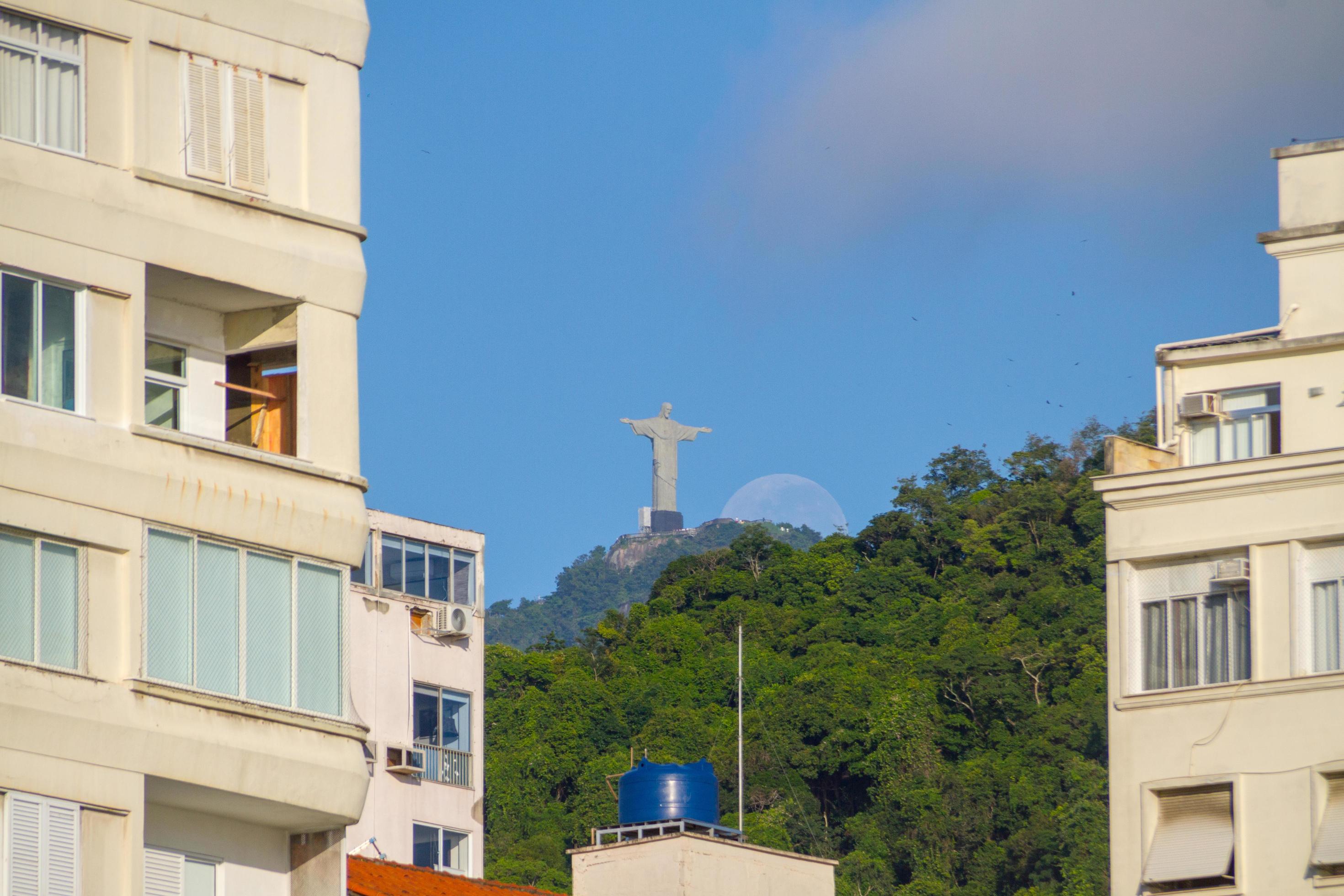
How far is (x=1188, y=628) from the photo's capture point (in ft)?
128

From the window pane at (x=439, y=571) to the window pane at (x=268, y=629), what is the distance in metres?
36.5

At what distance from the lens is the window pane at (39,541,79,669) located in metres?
28.2

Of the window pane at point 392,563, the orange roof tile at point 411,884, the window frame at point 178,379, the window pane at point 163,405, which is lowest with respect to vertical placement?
the orange roof tile at point 411,884

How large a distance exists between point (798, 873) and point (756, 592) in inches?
3425

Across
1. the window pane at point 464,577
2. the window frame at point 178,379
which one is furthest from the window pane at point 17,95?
the window pane at point 464,577

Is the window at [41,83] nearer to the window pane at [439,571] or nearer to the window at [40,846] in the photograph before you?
the window at [40,846]

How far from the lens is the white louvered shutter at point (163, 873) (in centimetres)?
2956

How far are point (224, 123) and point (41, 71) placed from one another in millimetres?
2692

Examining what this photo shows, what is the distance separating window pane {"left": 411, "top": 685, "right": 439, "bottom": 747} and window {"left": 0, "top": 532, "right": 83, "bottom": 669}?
3689cm

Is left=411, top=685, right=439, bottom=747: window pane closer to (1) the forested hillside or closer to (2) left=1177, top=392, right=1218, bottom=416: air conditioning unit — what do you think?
(1) the forested hillside

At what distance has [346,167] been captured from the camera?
33000 millimetres

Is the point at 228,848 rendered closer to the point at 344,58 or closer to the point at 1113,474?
the point at 344,58

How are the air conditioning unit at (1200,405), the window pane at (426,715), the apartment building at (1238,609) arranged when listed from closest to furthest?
1. the apartment building at (1238,609)
2. the air conditioning unit at (1200,405)
3. the window pane at (426,715)

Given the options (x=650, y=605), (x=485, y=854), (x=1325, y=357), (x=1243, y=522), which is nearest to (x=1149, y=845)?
(x=1243, y=522)
